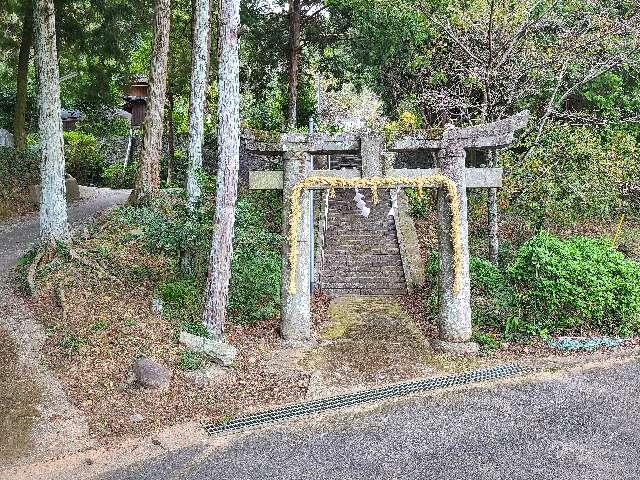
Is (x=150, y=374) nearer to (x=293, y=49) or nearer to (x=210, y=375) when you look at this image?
(x=210, y=375)

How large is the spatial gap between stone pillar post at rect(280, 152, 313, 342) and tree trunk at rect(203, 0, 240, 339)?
1211mm

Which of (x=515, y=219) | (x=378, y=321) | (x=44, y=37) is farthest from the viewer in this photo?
(x=515, y=219)

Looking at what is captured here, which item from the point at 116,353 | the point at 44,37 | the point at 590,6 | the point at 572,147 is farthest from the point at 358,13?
the point at 116,353

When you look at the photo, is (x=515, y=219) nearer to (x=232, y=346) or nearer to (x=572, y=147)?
(x=572, y=147)

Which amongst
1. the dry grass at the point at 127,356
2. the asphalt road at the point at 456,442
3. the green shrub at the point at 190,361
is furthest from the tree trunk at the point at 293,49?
the asphalt road at the point at 456,442

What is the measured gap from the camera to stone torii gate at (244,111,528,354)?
10305 millimetres

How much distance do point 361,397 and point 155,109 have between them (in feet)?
28.0

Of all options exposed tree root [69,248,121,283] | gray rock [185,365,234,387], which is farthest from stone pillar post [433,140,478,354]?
exposed tree root [69,248,121,283]

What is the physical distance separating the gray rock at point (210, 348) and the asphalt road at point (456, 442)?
1.88 m

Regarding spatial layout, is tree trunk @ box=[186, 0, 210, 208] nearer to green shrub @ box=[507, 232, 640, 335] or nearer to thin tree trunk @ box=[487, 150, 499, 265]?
thin tree trunk @ box=[487, 150, 499, 265]

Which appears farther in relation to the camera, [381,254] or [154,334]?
[381,254]

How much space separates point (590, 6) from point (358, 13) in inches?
240

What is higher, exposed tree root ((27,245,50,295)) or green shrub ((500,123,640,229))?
green shrub ((500,123,640,229))

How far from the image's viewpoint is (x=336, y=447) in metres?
7.45
